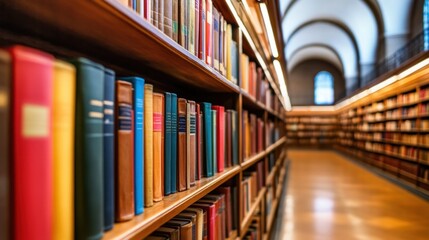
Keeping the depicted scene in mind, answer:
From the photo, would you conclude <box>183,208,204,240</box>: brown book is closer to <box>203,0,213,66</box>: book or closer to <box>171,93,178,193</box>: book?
<box>171,93,178,193</box>: book

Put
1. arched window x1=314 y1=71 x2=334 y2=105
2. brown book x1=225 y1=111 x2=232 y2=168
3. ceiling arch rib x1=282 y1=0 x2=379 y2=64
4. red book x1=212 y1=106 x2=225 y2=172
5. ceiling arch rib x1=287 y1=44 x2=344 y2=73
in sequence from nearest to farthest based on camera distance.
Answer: red book x1=212 y1=106 x2=225 y2=172 → brown book x1=225 y1=111 x2=232 y2=168 → ceiling arch rib x1=282 y1=0 x2=379 y2=64 → ceiling arch rib x1=287 y1=44 x2=344 y2=73 → arched window x1=314 y1=71 x2=334 y2=105

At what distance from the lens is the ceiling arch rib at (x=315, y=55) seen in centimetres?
1828

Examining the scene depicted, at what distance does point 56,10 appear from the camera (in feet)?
1.73

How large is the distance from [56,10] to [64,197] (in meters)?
0.32

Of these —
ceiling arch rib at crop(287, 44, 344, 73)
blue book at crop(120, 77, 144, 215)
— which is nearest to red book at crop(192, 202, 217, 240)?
blue book at crop(120, 77, 144, 215)

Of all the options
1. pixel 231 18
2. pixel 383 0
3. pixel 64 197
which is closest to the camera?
pixel 64 197

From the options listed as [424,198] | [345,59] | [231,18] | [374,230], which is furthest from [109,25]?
[345,59]

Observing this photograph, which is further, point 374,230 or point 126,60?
point 374,230

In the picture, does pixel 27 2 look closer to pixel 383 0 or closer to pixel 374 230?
pixel 374 230

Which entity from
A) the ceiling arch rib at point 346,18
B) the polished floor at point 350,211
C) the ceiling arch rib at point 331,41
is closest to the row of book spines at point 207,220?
the polished floor at point 350,211

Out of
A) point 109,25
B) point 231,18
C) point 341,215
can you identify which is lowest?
point 341,215

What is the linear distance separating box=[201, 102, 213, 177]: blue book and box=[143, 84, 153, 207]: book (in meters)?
0.42

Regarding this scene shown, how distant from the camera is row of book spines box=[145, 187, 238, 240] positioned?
0.91 meters

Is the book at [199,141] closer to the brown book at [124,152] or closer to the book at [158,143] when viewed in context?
the book at [158,143]
